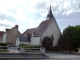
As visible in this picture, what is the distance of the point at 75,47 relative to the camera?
35.2 metres

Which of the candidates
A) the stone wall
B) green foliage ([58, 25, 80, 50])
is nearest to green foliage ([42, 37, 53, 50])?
green foliage ([58, 25, 80, 50])

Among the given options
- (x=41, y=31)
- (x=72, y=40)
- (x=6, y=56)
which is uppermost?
(x=41, y=31)

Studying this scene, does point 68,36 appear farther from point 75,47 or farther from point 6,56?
point 6,56

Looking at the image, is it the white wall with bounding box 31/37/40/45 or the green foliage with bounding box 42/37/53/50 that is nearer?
the green foliage with bounding box 42/37/53/50

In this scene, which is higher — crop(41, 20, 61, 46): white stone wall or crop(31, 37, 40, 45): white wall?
crop(41, 20, 61, 46): white stone wall

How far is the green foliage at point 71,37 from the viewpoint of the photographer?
34.5 metres

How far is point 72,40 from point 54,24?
21.2 ft

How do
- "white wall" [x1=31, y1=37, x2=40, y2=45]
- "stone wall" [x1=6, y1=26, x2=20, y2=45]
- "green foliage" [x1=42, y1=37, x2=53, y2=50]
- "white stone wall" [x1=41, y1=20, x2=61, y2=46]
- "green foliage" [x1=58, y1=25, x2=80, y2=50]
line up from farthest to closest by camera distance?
"stone wall" [x1=6, y1=26, x2=20, y2=45] → "white stone wall" [x1=41, y1=20, x2=61, y2=46] → "white wall" [x1=31, y1=37, x2=40, y2=45] → "green foliage" [x1=42, y1=37, x2=53, y2=50] → "green foliage" [x1=58, y1=25, x2=80, y2=50]

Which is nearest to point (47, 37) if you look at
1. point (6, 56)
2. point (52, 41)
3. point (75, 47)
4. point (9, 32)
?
point (52, 41)

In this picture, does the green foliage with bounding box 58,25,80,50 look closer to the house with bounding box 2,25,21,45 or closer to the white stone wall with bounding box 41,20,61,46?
the white stone wall with bounding box 41,20,61,46

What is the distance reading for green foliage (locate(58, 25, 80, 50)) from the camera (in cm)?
3447

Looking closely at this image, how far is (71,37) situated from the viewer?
34.8m

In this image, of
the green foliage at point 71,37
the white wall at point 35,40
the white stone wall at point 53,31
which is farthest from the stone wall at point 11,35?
the green foliage at point 71,37

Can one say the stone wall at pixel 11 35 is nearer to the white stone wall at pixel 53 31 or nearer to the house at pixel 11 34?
the house at pixel 11 34
